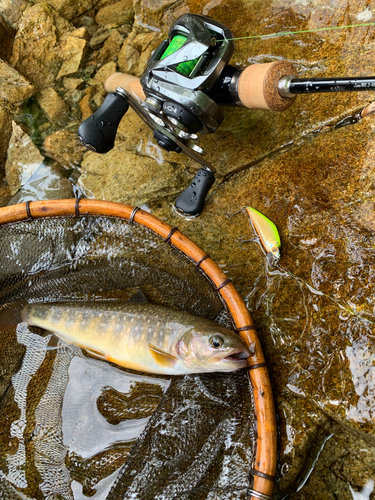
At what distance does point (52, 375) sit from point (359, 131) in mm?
2721

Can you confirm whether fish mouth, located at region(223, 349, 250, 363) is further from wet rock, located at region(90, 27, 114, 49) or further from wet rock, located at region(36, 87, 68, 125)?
wet rock, located at region(90, 27, 114, 49)

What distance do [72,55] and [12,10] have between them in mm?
751

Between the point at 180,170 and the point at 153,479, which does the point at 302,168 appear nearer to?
the point at 180,170

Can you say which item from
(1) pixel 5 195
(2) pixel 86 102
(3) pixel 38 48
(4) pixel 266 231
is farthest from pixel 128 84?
(4) pixel 266 231

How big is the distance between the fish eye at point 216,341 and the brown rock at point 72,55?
10.2 feet

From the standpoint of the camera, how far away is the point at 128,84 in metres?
3.10

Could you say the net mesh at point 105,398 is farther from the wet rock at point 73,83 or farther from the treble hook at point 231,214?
the wet rock at point 73,83

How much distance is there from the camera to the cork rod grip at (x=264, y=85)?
2193 mm

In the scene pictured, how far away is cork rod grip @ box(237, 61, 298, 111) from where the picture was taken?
2.19 meters

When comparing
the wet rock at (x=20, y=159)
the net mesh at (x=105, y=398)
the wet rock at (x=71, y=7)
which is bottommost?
the net mesh at (x=105, y=398)

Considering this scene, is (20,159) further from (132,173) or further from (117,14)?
(117,14)

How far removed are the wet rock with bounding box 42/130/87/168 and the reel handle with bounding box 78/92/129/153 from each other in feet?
3.70

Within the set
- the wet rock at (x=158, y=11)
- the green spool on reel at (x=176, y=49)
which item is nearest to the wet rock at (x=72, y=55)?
the wet rock at (x=158, y=11)

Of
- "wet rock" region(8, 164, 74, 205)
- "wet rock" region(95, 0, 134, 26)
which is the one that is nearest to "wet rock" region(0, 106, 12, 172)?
"wet rock" region(8, 164, 74, 205)
